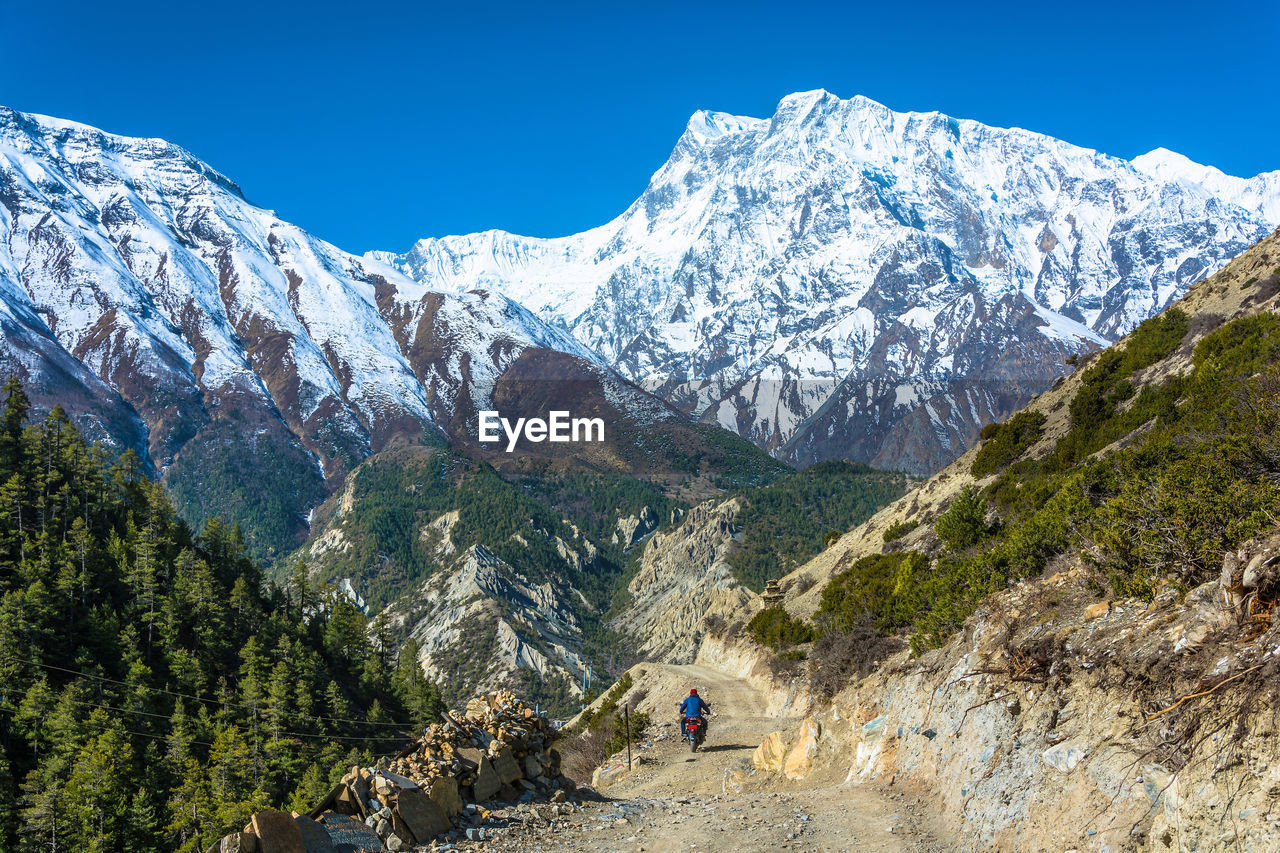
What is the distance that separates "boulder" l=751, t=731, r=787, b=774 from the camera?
24.5 metres

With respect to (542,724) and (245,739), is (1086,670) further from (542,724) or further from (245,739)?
(245,739)

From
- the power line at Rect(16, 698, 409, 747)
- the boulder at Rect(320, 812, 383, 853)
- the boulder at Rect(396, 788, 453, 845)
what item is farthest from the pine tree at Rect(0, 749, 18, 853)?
the boulder at Rect(396, 788, 453, 845)

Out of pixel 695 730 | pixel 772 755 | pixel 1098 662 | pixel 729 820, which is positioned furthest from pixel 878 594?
pixel 1098 662

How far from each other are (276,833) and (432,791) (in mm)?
3937

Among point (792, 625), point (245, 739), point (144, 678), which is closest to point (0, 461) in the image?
point (144, 678)

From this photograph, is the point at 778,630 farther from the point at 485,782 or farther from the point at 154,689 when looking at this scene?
the point at 154,689

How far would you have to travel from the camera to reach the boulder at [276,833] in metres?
14.2

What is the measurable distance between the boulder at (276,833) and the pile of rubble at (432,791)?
0.02 meters

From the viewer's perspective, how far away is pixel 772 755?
82.1ft

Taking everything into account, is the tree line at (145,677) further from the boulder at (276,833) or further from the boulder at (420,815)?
the boulder at (276,833)

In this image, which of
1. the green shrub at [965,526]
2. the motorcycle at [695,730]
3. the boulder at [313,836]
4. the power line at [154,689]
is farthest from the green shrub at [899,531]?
the power line at [154,689]

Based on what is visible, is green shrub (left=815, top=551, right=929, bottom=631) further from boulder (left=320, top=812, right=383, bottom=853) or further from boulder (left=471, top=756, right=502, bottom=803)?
boulder (left=320, top=812, right=383, bottom=853)

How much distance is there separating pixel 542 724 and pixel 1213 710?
57.6ft

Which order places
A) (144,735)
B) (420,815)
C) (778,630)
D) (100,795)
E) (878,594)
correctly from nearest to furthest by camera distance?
1. (420,815)
2. (878,594)
3. (778,630)
4. (100,795)
5. (144,735)
